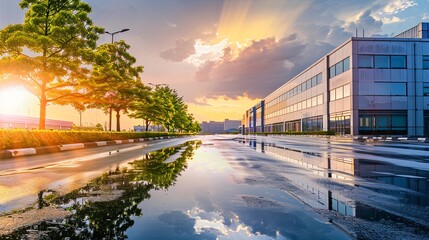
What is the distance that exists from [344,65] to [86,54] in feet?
138

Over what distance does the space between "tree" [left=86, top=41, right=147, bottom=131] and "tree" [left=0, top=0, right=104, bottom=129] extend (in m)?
1.12

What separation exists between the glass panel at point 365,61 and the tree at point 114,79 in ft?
115

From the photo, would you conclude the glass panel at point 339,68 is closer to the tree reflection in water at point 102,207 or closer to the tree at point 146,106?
the tree at point 146,106

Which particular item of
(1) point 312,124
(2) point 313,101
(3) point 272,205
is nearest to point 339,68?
(2) point 313,101

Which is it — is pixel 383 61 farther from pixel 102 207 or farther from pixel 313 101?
pixel 102 207

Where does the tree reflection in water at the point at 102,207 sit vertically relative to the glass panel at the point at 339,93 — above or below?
below

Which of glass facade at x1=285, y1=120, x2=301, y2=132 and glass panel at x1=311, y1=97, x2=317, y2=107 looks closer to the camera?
glass panel at x1=311, y1=97, x2=317, y2=107

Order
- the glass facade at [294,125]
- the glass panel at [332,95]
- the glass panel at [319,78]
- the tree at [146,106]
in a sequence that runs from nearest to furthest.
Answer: the tree at [146,106] < the glass panel at [332,95] < the glass panel at [319,78] < the glass facade at [294,125]

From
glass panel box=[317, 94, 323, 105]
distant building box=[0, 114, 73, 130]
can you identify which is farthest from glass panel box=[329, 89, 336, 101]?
distant building box=[0, 114, 73, 130]

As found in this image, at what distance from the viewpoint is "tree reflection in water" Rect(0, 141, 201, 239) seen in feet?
10.3

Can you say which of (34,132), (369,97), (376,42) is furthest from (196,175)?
(376,42)

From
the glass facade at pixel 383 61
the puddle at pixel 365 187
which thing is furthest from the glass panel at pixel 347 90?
the puddle at pixel 365 187

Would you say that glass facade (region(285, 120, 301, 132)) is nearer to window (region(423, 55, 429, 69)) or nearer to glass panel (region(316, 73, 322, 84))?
glass panel (region(316, 73, 322, 84))

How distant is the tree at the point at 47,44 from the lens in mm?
19609
